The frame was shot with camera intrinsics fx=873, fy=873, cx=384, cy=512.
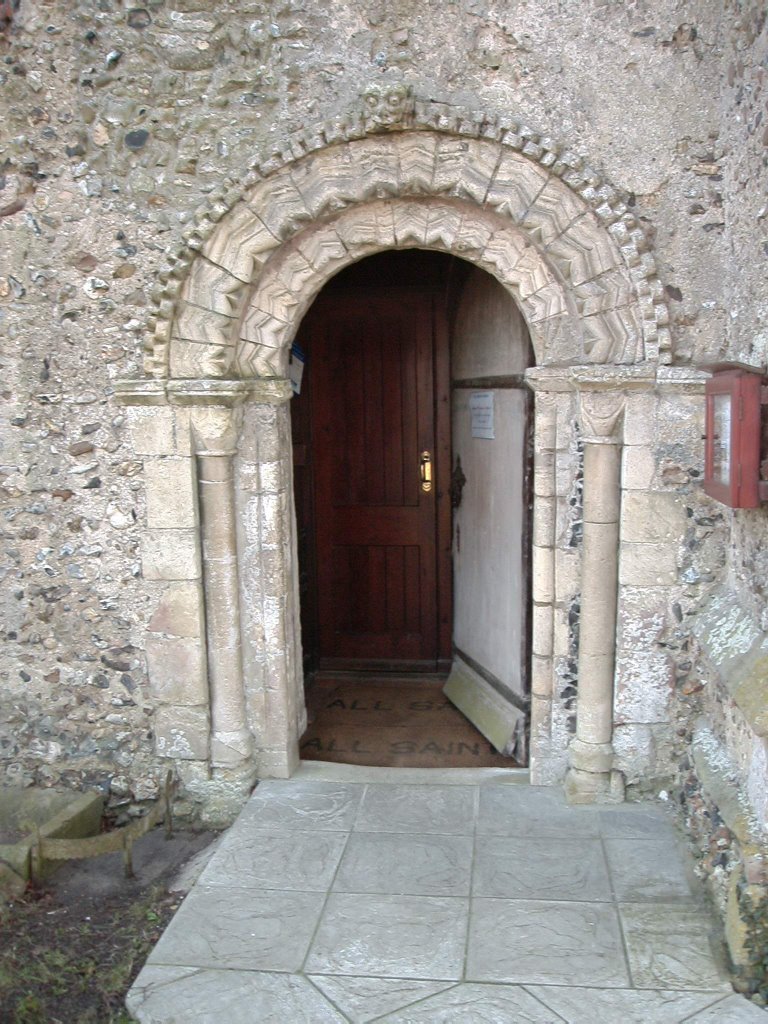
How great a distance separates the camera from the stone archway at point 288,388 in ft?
11.1

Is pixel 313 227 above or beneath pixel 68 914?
above

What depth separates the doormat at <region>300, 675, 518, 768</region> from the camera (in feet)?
14.8

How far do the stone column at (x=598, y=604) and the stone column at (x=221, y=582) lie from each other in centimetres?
147

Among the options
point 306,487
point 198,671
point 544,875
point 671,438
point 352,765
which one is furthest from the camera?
point 306,487

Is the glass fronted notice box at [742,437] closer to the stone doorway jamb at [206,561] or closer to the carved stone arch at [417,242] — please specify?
the carved stone arch at [417,242]

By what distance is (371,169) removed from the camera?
3430mm

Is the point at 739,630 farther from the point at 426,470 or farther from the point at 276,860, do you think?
the point at 426,470

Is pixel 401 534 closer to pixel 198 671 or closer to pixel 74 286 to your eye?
pixel 198 671

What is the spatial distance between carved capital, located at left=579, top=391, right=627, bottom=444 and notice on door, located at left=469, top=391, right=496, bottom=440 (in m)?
1.05

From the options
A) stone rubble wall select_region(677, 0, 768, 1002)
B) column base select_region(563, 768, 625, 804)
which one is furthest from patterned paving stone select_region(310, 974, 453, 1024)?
column base select_region(563, 768, 625, 804)

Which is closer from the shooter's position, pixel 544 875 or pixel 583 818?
pixel 544 875

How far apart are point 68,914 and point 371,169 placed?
309 centimetres

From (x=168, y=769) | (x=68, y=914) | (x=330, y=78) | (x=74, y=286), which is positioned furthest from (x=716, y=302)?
(x=68, y=914)

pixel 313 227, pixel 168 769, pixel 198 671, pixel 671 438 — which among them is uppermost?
pixel 313 227
